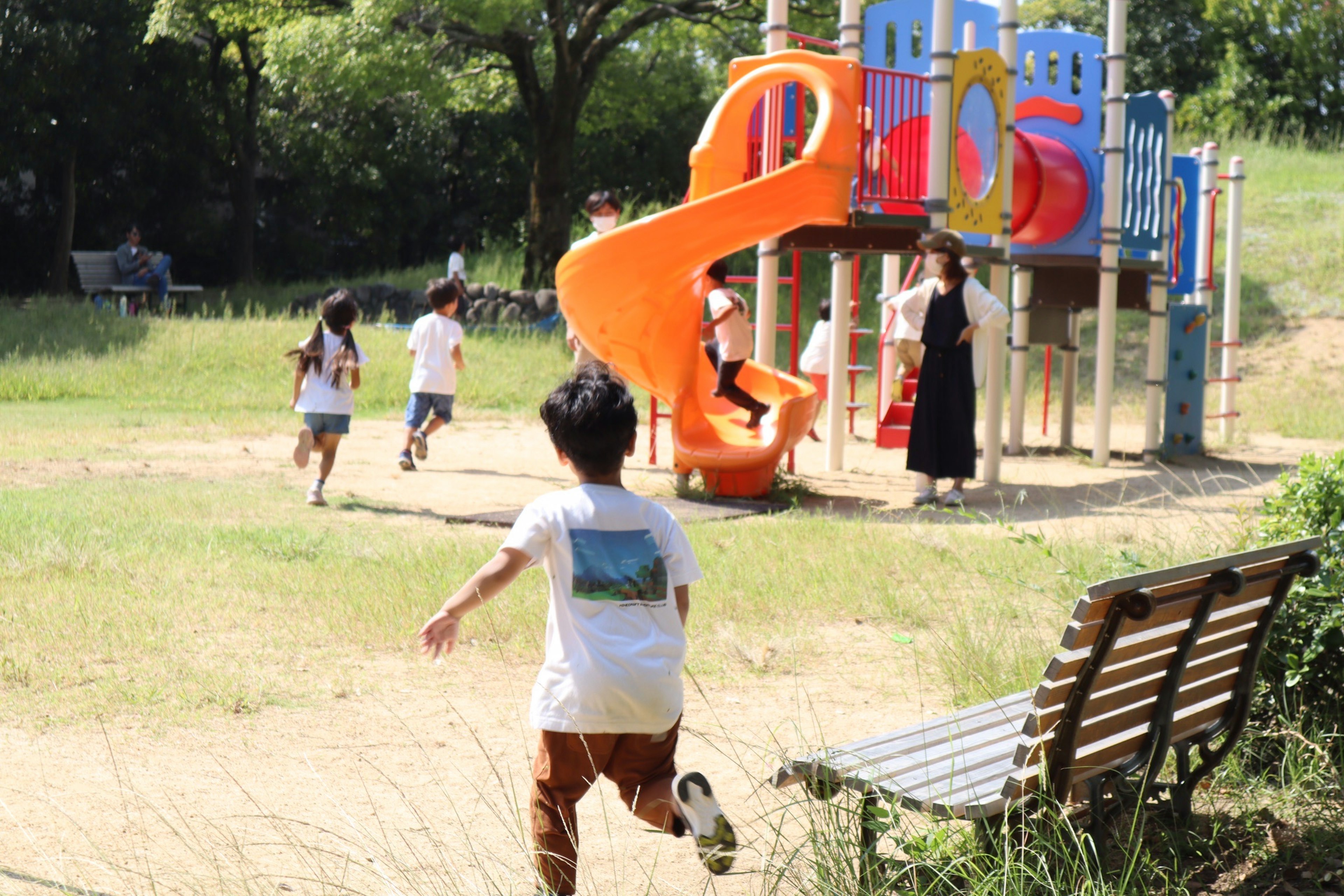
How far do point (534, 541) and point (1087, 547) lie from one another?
4.48 metres

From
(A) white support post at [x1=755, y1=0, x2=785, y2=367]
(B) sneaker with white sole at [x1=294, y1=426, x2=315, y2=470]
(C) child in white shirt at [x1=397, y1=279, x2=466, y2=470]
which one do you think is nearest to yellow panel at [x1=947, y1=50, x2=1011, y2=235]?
(A) white support post at [x1=755, y1=0, x2=785, y2=367]

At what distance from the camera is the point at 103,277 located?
24.6 metres

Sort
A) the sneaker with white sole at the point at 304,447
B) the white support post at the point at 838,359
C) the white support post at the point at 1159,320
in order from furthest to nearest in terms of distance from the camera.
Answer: the white support post at the point at 1159,320 < the white support post at the point at 838,359 < the sneaker with white sole at the point at 304,447

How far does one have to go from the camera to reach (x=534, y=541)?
10.2 feet

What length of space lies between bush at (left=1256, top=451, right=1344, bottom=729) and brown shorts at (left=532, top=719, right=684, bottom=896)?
1.98 meters

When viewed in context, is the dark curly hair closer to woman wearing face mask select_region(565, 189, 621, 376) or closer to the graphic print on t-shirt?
the graphic print on t-shirt

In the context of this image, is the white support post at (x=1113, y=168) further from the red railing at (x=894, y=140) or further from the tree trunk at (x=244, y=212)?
the tree trunk at (x=244, y=212)

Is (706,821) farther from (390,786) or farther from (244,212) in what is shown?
(244,212)

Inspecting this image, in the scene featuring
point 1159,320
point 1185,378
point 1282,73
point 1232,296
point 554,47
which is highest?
point 1282,73

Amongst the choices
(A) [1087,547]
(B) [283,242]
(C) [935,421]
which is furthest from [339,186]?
(A) [1087,547]

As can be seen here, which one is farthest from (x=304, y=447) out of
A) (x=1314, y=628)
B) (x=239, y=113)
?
(x=239, y=113)

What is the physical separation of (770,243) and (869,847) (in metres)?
8.28

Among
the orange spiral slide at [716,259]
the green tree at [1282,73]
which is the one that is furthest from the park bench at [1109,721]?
the green tree at [1282,73]

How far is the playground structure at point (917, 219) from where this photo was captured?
31.0 ft
